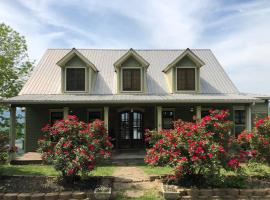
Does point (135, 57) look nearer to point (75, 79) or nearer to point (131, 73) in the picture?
point (131, 73)

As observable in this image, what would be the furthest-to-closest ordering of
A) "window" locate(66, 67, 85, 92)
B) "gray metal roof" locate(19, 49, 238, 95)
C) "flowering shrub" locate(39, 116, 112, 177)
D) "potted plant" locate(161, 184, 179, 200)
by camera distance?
1. "gray metal roof" locate(19, 49, 238, 95)
2. "window" locate(66, 67, 85, 92)
3. "flowering shrub" locate(39, 116, 112, 177)
4. "potted plant" locate(161, 184, 179, 200)

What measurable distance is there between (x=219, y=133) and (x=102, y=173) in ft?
15.9

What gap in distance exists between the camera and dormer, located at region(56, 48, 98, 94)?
15969 mm

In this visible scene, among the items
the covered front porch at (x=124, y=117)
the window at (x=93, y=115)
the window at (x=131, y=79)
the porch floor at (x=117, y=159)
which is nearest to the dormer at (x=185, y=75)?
the covered front porch at (x=124, y=117)

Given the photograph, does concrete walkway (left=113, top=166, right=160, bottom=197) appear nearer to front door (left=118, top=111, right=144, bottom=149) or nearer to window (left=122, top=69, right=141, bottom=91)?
front door (left=118, top=111, right=144, bottom=149)

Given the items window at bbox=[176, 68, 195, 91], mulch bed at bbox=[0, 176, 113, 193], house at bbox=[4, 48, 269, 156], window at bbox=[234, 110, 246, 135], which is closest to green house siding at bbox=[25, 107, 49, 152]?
house at bbox=[4, 48, 269, 156]

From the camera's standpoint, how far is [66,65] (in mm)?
16109

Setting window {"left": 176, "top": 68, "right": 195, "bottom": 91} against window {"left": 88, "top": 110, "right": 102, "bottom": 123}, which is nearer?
window {"left": 176, "top": 68, "right": 195, "bottom": 91}

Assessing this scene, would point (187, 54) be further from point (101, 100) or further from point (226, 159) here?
point (226, 159)

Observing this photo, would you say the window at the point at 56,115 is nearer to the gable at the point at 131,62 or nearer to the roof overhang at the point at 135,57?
the roof overhang at the point at 135,57

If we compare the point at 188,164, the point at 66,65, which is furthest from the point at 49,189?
the point at 66,65

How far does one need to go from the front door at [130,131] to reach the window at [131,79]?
158cm

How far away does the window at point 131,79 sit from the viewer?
16.2 m

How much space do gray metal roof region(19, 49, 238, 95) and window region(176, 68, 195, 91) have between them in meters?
0.76
